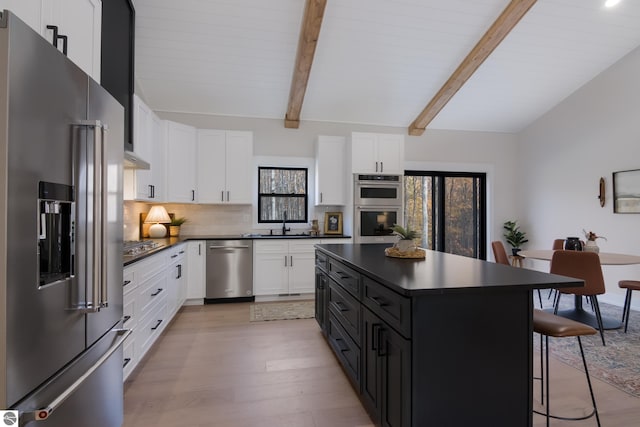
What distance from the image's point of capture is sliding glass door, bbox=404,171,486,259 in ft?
19.9

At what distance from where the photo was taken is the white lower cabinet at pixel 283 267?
184 inches

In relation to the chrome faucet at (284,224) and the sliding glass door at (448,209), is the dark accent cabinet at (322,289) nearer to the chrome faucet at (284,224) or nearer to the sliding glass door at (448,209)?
the chrome faucet at (284,224)

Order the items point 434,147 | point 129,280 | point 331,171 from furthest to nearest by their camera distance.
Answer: point 434,147
point 331,171
point 129,280

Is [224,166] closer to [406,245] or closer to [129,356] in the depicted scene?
[129,356]

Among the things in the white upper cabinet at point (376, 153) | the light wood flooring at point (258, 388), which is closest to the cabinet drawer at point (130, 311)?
the light wood flooring at point (258, 388)

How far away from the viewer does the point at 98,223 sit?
130cm

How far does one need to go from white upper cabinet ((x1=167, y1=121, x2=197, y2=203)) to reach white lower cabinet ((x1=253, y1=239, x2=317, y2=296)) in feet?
3.95

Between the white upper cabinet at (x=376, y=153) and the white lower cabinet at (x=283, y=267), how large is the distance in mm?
1411

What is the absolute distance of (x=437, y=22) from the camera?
395 cm

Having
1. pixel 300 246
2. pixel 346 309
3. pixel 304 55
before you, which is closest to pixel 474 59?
pixel 304 55

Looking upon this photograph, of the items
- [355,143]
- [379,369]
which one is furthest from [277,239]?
[379,369]

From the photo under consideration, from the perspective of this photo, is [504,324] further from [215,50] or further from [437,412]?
[215,50]

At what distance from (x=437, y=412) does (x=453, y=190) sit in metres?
5.31

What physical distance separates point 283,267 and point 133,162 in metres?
2.30
